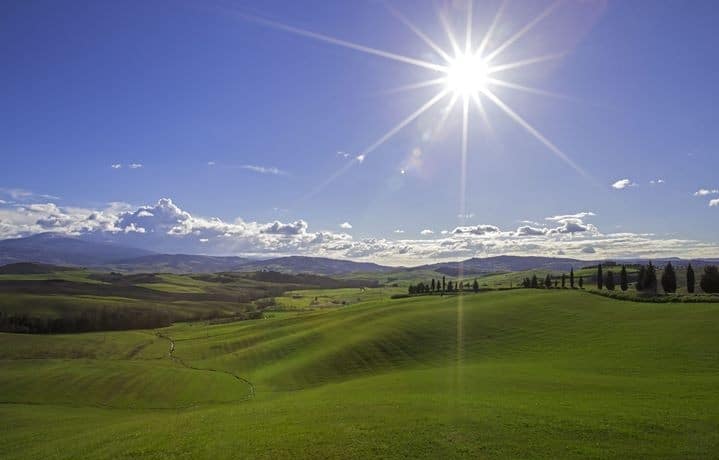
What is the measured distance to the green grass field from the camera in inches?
947

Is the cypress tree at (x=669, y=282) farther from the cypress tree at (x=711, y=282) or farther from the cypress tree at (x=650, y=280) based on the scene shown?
the cypress tree at (x=650, y=280)

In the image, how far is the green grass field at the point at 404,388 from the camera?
24.0 meters

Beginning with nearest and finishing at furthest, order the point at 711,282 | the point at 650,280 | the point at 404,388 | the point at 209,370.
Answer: the point at 404,388 → the point at 209,370 → the point at 711,282 → the point at 650,280

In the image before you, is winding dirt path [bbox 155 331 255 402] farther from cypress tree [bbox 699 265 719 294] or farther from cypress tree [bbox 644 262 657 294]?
cypress tree [bbox 644 262 657 294]

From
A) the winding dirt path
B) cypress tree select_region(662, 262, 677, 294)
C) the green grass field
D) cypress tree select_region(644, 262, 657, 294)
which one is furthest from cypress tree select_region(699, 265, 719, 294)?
the winding dirt path

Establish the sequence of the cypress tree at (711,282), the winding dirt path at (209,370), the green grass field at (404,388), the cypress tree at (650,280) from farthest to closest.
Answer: the cypress tree at (650,280), the cypress tree at (711,282), the winding dirt path at (209,370), the green grass field at (404,388)

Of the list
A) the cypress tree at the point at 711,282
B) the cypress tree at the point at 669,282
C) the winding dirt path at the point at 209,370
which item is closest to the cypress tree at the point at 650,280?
the cypress tree at the point at 669,282

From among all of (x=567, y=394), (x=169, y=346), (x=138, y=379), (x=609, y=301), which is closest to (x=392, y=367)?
(x=567, y=394)

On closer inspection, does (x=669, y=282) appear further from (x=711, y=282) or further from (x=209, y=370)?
(x=209, y=370)

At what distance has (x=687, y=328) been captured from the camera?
60188 millimetres

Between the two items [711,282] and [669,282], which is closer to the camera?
[711,282]

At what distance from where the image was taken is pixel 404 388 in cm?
4488

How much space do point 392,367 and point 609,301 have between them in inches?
2200

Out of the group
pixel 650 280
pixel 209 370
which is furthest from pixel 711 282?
pixel 209 370
